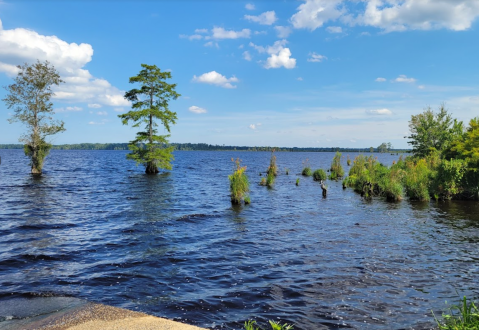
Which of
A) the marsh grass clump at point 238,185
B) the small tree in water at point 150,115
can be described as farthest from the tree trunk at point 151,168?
the marsh grass clump at point 238,185

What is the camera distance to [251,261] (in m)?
10.5

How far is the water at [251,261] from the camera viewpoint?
7441mm

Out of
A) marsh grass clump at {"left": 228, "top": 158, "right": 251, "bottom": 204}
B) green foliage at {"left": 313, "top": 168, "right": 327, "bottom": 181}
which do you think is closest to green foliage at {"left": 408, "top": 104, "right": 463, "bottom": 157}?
green foliage at {"left": 313, "top": 168, "right": 327, "bottom": 181}

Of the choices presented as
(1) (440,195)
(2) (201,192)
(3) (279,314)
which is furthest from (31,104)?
(1) (440,195)

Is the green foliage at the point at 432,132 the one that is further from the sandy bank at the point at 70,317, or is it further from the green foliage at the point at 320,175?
the sandy bank at the point at 70,317

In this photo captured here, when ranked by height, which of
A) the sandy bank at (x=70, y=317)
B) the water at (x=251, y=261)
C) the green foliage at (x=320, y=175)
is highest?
the green foliage at (x=320, y=175)

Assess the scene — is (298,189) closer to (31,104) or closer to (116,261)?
(116,261)

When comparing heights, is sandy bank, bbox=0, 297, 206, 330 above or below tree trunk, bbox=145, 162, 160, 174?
below

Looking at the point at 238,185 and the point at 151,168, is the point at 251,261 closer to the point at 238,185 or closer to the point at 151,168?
the point at 238,185

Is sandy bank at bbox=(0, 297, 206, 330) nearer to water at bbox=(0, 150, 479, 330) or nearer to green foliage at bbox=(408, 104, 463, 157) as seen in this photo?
water at bbox=(0, 150, 479, 330)

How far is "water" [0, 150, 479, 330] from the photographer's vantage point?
24.4 feet

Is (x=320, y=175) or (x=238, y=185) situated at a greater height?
(x=238, y=185)

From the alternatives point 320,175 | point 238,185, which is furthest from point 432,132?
point 238,185

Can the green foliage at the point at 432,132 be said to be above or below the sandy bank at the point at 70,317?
above
